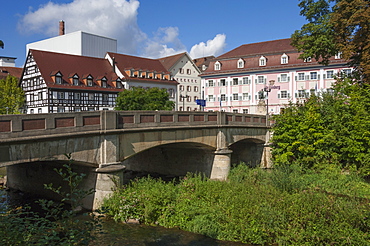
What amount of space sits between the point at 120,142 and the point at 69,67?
3527 centimetres

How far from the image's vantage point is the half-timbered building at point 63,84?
43625 mm

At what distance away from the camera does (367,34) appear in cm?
2194

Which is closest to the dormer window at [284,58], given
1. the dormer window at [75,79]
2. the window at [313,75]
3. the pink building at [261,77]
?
the pink building at [261,77]

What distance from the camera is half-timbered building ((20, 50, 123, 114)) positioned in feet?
143

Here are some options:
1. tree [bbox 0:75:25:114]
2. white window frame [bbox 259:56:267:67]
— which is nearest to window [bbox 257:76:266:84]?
white window frame [bbox 259:56:267:67]

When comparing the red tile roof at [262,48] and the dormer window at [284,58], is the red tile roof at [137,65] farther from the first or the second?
the dormer window at [284,58]

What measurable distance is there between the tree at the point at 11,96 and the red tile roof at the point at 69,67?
5081 millimetres

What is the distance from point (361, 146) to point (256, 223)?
41.0 feet

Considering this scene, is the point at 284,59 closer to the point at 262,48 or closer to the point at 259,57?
the point at 259,57

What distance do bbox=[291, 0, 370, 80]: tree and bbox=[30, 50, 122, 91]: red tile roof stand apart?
1215 inches

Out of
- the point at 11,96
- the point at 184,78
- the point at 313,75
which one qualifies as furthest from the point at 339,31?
the point at 184,78

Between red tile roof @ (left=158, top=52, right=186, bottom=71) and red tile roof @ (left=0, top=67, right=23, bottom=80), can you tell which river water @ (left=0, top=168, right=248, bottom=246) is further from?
red tile roof @ (left=0, top=67, right=23, bottom=80)

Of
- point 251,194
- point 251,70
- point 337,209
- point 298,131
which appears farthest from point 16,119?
point 251,70

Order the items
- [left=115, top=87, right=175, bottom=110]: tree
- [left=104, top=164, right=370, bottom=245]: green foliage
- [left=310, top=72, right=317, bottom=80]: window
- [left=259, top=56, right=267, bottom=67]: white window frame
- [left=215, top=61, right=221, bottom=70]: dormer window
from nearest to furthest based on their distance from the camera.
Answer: [left=104, top=164, right=370, bottom=245]: green foliage
[left=115, top=87, right=175, bottom=110]: tree
[left=310, top=72, right=317, bottom=80]: window
[left=259, top=56, right=267, bottom=67]: white window frame
[left=215, top=61, right=221, bottom=70]: dormer window
